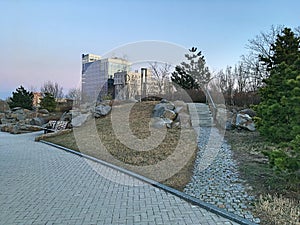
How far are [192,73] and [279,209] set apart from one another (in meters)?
17.9

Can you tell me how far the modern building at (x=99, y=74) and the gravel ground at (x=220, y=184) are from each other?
16493mm

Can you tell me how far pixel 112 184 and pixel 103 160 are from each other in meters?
1.90

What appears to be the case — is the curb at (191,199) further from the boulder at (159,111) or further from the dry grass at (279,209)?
the boulder at (159,111)

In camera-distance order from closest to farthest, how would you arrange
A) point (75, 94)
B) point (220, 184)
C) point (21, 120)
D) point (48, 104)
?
1. point (220, 184)
2. point (21, 120)
3. point (48, 104)
4. point (75, 94)

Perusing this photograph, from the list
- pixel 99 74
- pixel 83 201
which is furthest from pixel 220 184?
pixel 99 74

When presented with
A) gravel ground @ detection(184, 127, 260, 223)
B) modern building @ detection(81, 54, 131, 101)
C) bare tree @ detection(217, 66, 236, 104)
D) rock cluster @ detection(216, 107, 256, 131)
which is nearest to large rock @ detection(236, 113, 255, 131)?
rock cluster @ detection(216, 107, 256, 131)

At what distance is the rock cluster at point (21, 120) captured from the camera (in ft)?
46.4

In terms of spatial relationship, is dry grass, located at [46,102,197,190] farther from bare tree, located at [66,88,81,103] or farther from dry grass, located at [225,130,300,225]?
bare tree, located at [66,88,81,103]

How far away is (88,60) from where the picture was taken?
31562mm

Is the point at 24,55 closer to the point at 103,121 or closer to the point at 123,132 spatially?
the point at 103,121

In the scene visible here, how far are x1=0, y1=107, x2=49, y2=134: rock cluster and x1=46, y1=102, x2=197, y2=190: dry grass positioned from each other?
16.1 ft

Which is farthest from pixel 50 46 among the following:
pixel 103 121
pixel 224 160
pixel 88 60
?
pixel 88 60

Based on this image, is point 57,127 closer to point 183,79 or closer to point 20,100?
point 183,79

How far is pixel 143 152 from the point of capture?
6.46m
